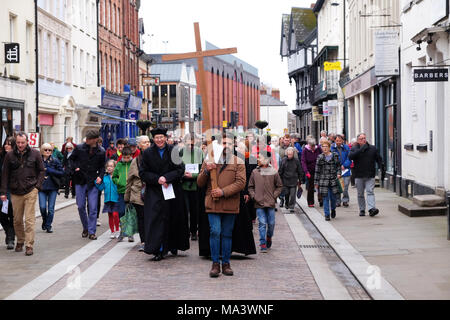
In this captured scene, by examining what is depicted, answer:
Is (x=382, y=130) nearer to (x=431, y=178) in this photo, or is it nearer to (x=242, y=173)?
(x=431, y=178)

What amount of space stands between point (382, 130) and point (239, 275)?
65.6ft

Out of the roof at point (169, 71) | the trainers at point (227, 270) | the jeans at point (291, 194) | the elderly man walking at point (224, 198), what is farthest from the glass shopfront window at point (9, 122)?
the roof at point (169, 71)

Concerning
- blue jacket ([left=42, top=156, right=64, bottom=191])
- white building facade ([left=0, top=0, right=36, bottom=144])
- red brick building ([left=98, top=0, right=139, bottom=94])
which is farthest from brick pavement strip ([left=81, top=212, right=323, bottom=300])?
red brick building ([left=98, top=0, right=139, bottom=94])

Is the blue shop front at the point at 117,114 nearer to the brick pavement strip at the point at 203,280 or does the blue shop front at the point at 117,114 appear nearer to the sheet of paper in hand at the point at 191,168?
the sheet of paper in hand at the point at 191,168

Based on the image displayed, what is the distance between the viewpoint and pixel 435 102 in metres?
19.0

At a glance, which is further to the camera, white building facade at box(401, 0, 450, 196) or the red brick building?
the red brick building

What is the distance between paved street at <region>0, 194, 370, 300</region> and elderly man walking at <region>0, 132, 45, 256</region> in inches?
15.6

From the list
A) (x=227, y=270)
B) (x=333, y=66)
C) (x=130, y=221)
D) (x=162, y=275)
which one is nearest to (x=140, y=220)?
(x=130, y=221)

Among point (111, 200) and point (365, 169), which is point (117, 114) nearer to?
point (365, 169)

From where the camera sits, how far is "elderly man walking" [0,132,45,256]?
12750mm

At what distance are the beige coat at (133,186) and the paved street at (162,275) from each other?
0.79 m

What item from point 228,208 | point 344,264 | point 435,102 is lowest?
point 344,264

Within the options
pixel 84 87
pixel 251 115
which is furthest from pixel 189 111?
pixel 84 87

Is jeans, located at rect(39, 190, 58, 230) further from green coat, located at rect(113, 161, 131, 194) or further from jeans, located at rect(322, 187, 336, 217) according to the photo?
jeans, located at rect(322, 187, 336, 217)
